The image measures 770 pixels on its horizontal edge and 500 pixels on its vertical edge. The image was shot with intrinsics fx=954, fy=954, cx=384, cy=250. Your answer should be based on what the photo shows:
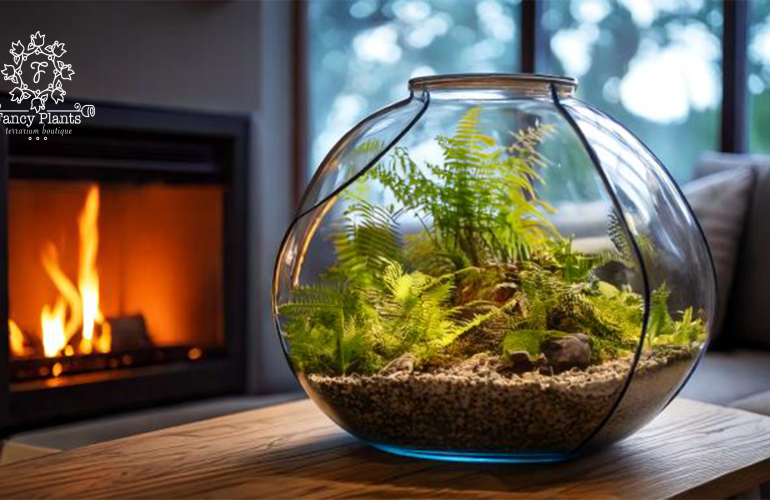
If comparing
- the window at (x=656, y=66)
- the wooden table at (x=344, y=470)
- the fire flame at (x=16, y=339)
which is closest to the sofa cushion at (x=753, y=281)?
the window at (x=656, y=66)

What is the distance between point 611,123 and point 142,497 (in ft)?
2.12

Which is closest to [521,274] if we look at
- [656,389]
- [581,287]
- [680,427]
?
[581,287]

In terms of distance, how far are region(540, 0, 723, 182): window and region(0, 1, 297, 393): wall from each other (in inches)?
34.4

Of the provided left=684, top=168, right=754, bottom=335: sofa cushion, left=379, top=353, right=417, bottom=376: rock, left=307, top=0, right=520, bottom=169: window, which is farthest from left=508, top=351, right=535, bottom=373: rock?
left=307, top=0, right=520, bottom=169: window

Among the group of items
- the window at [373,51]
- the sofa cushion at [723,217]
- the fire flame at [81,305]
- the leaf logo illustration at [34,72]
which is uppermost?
the window at [373,51]

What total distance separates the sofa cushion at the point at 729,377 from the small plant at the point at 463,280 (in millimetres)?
689

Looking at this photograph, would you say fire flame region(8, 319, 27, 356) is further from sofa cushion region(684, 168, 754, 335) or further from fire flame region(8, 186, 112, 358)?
sofa cushion region(684, 168, 754, 335)

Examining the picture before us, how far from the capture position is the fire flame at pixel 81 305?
2334mm

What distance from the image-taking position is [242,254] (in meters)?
2.68

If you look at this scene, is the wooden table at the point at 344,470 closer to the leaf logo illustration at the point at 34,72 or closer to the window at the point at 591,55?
the leaf logo illustration at the point at 34,72

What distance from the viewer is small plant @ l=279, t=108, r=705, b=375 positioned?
0.99m

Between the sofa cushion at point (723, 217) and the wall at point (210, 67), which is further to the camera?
the wall at point (210, 67)

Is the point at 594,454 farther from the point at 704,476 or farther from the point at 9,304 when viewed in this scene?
the point at 9,304

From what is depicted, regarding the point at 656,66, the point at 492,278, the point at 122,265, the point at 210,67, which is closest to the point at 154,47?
the point at 210,67
